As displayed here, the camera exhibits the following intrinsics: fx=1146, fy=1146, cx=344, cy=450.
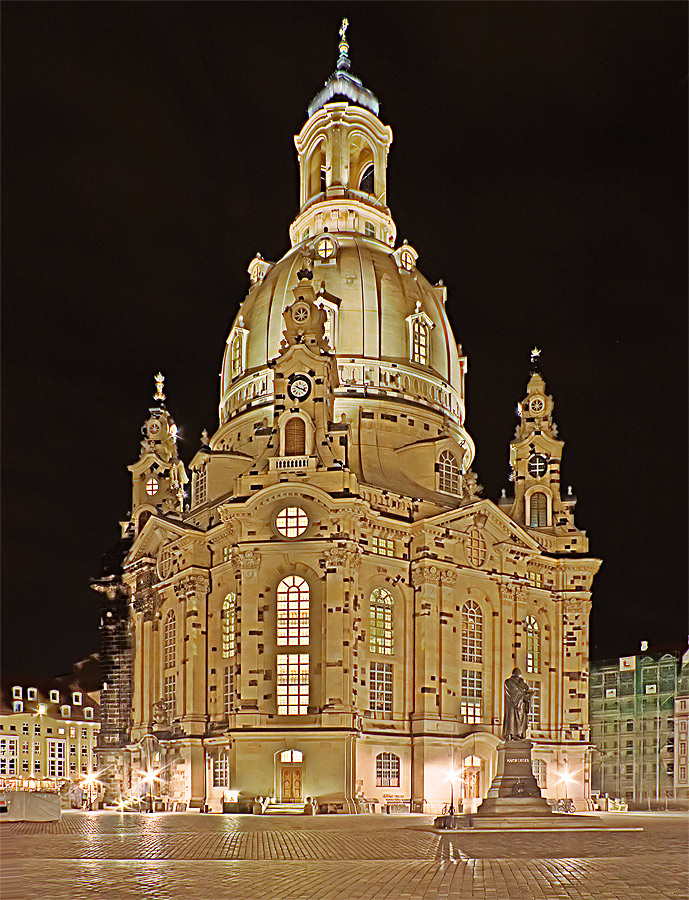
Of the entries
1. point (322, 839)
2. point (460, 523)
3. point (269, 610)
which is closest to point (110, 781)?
point (269, 610)

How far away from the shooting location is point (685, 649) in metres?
119

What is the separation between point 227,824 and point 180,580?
33288 millimetres

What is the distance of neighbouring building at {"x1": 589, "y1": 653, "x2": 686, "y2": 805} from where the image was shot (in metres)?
117

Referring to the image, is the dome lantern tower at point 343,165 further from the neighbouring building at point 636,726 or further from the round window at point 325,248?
the neighbouring building at point 636,726

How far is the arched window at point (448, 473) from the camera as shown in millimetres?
86375

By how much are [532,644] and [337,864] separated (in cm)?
6079

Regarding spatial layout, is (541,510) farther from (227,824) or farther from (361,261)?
(227,824)

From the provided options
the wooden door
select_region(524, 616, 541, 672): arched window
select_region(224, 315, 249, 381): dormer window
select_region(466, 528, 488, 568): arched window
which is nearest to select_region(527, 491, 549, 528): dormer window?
select_region(524, 616, 541, 672): arched window

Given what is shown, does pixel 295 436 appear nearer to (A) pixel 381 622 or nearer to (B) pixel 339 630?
(B) pixel 339 630

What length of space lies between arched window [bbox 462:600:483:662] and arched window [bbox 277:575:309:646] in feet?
42.4

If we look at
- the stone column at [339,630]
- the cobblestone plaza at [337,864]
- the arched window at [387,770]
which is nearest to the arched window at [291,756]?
the stone column at [339,630]

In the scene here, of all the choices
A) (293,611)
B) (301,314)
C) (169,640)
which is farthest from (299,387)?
(169,640)

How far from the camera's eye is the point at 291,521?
75812 millimetres

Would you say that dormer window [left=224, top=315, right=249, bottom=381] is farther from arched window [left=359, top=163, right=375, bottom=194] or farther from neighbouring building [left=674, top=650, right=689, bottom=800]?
neighbouring building [left=674, top=650, right=689, bottom=800]
